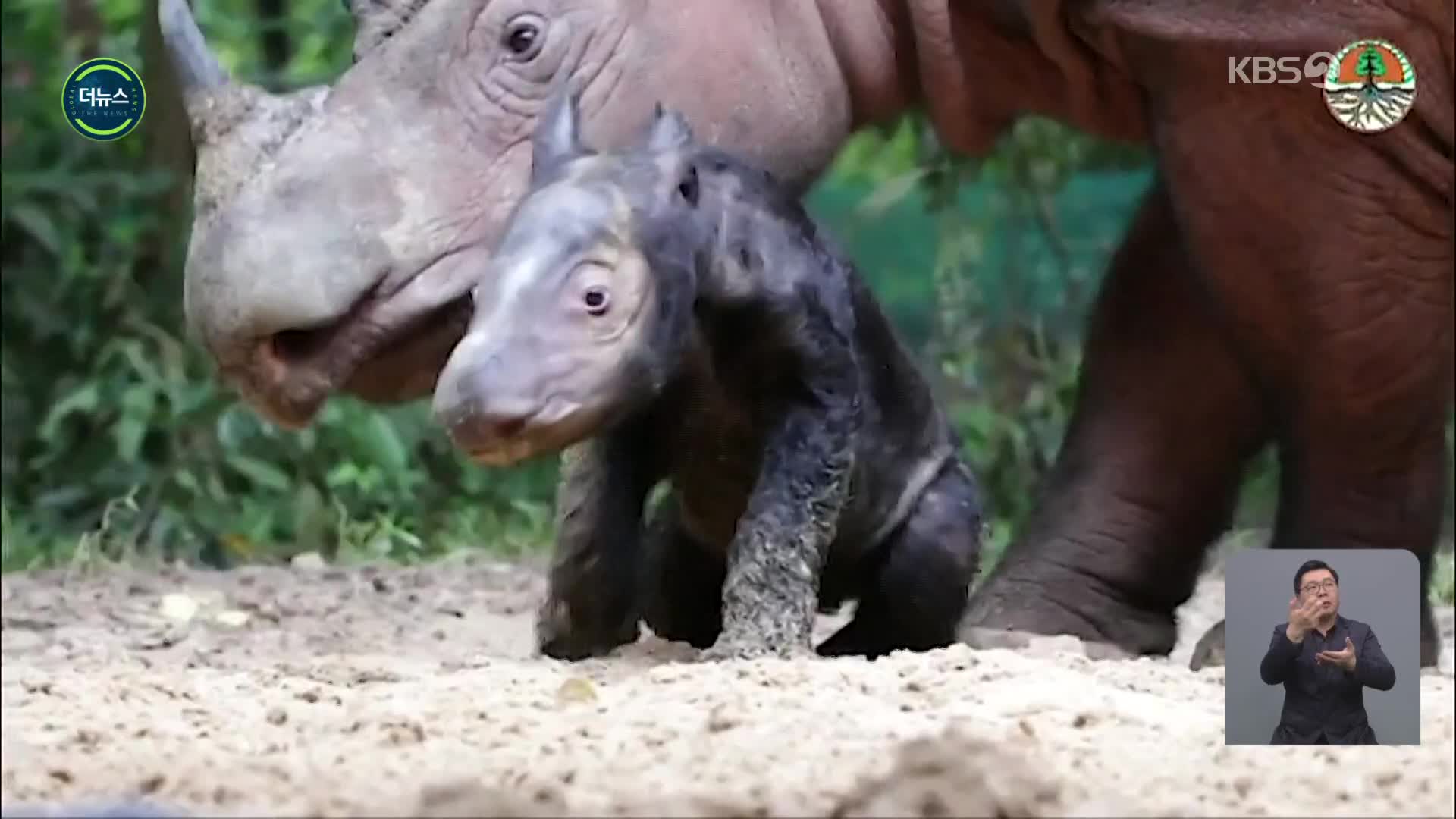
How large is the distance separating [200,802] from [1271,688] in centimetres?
73

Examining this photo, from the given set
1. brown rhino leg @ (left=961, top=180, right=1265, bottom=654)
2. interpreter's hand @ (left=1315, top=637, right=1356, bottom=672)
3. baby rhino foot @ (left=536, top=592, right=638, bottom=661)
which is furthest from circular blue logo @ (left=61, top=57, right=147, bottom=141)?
brown rhino leg @ (left=961, top=180, right=1265, bottom=654)

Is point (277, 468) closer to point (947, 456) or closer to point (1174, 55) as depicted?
point (947, 456)

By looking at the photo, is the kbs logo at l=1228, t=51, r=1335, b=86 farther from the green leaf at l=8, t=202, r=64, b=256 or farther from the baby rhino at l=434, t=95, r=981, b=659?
the green leaf at l=8, t=202, r=64, b=256

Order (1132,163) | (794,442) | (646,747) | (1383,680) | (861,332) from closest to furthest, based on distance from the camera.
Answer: (646,747)
(1383,680)
(794,442)
(861,332)
(1132,163)

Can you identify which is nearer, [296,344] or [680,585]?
[296,344]

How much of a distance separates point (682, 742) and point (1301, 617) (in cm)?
46

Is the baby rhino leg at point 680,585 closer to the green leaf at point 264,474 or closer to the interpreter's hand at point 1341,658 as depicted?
the interpreter's hand at point 1341,658

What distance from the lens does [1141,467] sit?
309 centimetres

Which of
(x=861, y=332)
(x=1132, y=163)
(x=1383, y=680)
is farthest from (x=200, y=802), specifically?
(x=1132, y=163)

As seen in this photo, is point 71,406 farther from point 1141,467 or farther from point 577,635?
point 1141,467

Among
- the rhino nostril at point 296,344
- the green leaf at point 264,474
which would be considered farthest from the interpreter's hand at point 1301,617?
the green leaf at point 264,474

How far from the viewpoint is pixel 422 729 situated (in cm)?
154

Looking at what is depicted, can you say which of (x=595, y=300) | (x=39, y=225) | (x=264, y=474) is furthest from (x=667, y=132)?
(x=264, y=474)

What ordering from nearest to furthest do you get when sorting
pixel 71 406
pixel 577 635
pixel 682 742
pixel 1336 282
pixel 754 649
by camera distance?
pixel 682 742 → pixel 754 649 → pixel 577 635 → pixel 1336 282 → pixel 71 406
